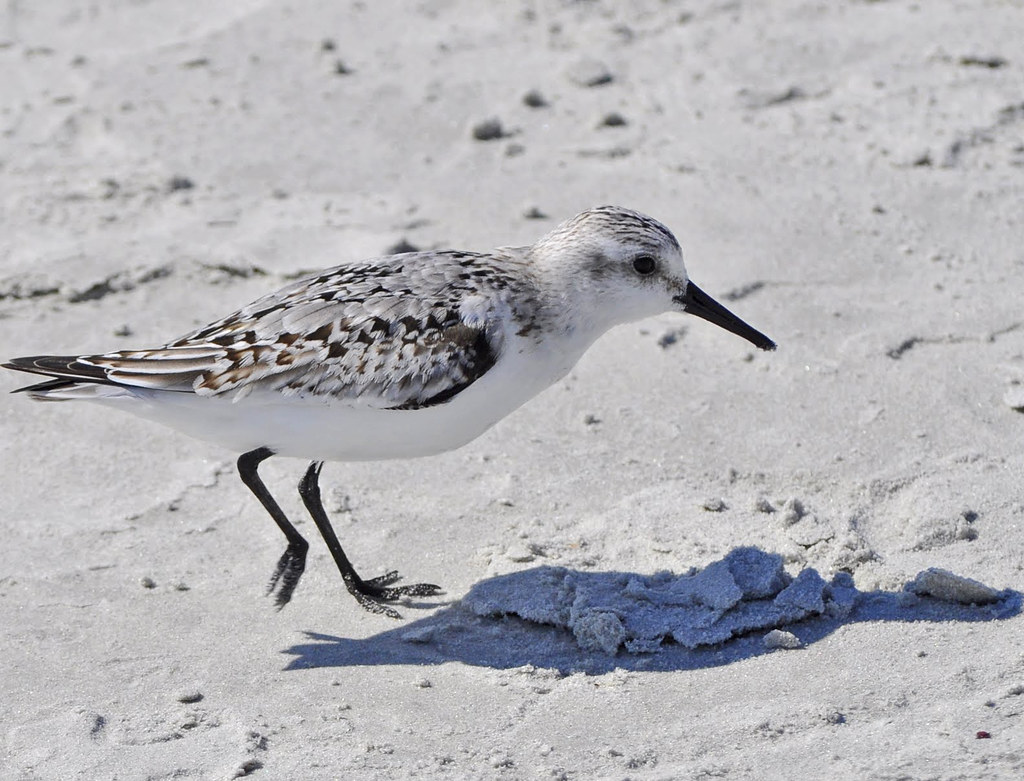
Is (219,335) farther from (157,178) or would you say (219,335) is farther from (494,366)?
(157,178)

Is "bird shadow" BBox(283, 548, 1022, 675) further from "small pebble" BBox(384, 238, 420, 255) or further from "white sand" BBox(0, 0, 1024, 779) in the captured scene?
"small pebble" BBox(384, 238, 420, 255)

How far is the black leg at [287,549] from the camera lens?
5059 mm

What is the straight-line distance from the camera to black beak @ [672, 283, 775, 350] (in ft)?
17.5

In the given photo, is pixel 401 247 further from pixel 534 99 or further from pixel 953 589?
pixel 953 589

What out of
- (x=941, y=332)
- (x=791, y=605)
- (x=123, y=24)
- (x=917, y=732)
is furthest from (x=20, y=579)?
(x=123, y=24)

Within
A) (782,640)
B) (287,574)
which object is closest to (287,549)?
(287,574)

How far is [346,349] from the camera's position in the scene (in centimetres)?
483

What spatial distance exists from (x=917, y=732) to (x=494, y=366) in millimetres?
1809

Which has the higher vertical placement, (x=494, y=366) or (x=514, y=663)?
(x=494, y=366)

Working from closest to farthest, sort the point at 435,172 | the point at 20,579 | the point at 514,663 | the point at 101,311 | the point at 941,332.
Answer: the point at 514,663 → the point at 20,579 → the point at 941,332 → the point at 101,311 → the point at 435,172

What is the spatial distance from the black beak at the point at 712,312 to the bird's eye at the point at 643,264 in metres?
0.19

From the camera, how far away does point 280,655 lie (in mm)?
4797

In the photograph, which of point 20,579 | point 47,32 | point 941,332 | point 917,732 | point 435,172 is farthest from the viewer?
point 47,32

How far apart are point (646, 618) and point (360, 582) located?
3.50ft
